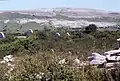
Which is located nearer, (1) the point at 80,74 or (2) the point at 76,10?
(1) the point at 80,74

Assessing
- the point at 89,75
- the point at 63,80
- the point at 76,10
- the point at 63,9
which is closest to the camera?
the point at 63,80

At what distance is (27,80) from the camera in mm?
5723

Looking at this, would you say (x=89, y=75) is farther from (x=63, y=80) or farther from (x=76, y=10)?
(x=76, y=10)

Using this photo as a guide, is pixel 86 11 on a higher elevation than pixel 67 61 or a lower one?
lower

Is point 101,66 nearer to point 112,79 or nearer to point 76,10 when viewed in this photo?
point 112,79

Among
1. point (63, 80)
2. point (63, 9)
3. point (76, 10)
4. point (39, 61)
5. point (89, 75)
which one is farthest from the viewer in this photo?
point (76, 10)

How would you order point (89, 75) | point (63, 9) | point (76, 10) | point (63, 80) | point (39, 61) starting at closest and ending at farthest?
point (63, 80)
point (89, 75)
point (39, 61)
point (63, 9)
point (76, 10)

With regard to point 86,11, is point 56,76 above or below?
above

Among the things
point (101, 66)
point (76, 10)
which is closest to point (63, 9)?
point (76, 10)

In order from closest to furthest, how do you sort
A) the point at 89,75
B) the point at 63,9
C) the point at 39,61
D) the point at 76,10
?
1. the point at 89,75
2. the point at 39,61
3. the point at 63,9
4. the point at 76,10

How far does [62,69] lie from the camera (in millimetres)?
5723

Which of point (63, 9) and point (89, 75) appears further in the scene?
point (63, 9)

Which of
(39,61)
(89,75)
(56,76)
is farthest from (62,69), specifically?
(39,61)

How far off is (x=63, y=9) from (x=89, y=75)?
144223 millimetres
